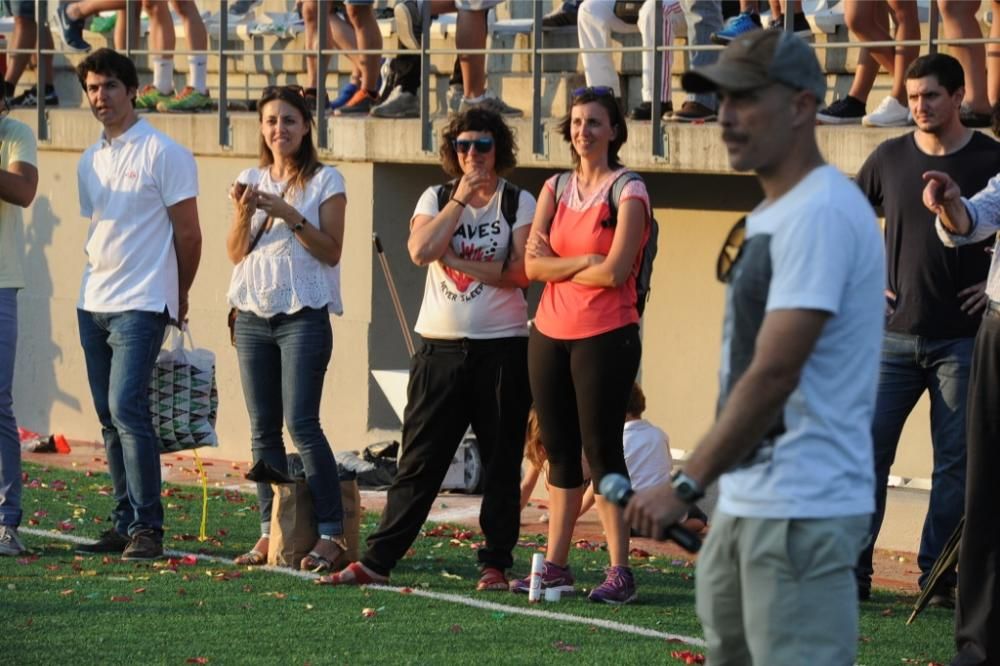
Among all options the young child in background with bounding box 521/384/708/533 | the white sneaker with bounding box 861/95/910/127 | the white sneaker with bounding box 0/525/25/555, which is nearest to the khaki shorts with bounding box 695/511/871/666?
the young child in background with bounding box 521/384/708/533

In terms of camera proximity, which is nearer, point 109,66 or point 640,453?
point 109,66

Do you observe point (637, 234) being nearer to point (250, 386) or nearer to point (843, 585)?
point (250, 386)

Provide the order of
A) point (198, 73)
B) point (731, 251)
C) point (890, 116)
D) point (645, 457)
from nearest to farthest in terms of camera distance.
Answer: point (731, 251) → point (645, 457) → point (890, 116) → point (198, 73)

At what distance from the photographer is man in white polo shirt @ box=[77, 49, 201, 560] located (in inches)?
328

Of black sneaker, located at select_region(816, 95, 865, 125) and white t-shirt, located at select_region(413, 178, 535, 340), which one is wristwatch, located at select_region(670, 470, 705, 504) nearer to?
white t-shirt, located at select_region(413, 178, 535, 340)

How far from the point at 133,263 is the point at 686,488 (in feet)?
16.2

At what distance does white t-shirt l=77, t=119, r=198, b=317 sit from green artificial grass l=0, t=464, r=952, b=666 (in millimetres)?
1202

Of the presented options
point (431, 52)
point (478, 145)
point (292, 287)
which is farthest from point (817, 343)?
point (431, 52)

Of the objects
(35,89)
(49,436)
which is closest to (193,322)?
(49,436)

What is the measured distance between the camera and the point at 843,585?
393 cm

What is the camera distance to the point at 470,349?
781 centimetres

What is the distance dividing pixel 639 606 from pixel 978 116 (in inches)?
135

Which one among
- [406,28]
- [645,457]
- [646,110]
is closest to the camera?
[645,457]

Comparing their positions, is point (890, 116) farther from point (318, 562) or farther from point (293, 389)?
point (318, 562)
